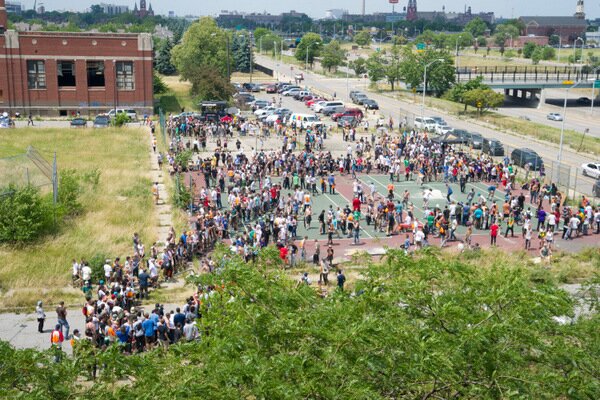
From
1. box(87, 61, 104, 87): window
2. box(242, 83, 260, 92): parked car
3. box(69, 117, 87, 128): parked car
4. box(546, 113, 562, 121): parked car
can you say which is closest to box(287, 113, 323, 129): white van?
box(69, 117, 87, 128): parked car

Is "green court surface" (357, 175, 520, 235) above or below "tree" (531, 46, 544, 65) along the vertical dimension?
below

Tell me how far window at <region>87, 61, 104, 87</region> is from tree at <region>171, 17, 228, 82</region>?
47.7ft

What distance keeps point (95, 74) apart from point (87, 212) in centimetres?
3857

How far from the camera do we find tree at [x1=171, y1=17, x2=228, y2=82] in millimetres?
82375

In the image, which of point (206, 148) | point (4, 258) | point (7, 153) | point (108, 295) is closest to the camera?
point (108, 295)

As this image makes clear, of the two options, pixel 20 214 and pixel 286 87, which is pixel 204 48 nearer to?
pixel 286 87

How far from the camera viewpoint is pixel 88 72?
66812 millimetres

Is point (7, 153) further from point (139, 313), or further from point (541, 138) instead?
point (541, 138)

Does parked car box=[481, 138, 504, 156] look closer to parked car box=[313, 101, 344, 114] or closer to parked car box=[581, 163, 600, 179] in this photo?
parked car box=[581, 163, 600, 179]

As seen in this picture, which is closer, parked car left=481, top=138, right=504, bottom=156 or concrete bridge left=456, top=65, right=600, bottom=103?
parked car left=481, top=138, right=504, bottom=156

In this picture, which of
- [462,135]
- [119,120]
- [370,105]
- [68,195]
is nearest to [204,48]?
[370,105]

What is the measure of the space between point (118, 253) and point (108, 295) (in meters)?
6.01

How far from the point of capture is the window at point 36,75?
211ft

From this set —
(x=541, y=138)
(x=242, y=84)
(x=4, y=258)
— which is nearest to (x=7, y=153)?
(x=4, y=258)
